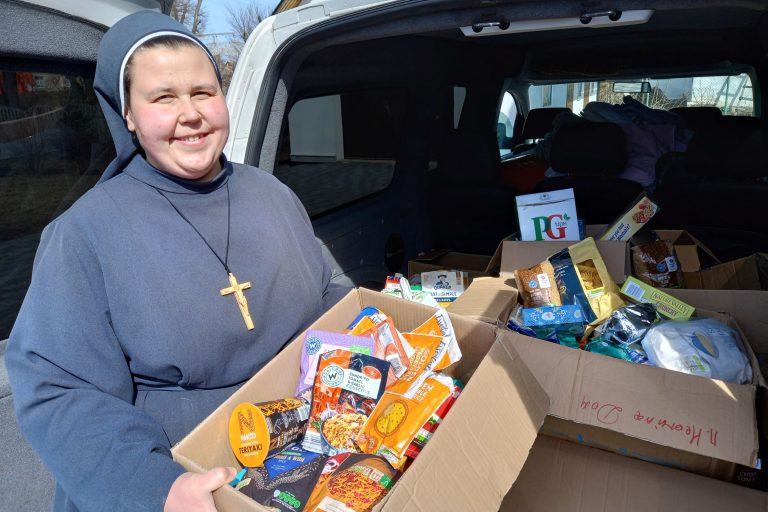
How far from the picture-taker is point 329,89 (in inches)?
105

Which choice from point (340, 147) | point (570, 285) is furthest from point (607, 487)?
point (340, 147)

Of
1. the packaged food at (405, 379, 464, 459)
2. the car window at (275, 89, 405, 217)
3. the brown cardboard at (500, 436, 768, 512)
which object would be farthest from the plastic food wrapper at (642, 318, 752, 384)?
the car window at (275, 89, 405, 217)

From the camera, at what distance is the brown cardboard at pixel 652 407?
1450mm

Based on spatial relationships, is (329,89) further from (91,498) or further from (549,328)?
(91,498)

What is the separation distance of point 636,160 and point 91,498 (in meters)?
3.68

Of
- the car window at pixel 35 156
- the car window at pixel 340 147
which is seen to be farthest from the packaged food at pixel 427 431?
the car window at pixel 340 147

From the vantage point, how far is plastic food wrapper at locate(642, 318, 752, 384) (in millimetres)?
1644

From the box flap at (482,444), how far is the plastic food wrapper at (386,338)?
25cm

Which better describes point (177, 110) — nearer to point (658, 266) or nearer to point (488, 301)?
point (488, 301)

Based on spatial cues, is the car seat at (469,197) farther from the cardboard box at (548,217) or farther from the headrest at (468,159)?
the cardboard box at (548,217)

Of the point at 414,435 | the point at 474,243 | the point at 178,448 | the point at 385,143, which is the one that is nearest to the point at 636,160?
the point at 474,243

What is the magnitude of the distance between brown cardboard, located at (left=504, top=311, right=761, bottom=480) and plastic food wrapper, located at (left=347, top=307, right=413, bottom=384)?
472mm

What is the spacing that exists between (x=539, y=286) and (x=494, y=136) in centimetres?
233

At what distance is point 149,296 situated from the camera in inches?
48.8
